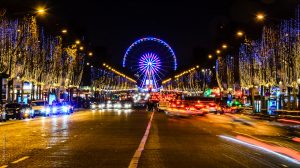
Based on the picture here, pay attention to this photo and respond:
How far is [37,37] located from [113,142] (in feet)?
172

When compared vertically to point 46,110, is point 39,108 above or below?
above

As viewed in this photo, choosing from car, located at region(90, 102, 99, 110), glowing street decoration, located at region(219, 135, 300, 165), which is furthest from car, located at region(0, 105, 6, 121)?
car, located at region(90, 102, 99, 110)

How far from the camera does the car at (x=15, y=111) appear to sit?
53.3 metres

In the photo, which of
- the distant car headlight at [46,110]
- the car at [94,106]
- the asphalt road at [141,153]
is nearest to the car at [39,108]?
the distant car headlight at [46,110]

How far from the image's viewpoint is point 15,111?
54.5 metres

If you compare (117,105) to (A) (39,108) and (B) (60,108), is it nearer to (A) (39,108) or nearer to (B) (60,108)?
(B) (60,108)

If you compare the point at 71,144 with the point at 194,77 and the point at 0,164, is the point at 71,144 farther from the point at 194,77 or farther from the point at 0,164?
the point at 194,77

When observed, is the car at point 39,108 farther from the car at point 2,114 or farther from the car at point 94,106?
the car at point 94,106

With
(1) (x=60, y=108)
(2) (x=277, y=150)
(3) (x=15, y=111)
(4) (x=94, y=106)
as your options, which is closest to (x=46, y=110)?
(1) (x=60, y=108)

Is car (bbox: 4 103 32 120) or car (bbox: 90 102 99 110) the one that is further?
car (bbox: 90 102 99 110)

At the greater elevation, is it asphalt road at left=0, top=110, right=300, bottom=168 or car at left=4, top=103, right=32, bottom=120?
car at left=4, top=103, right=32, bottom=120

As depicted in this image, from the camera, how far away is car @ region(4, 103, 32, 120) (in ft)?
175

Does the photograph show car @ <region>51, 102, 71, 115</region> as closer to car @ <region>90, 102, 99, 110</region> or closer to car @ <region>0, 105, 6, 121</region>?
car @ <region>0, 105, 6, 121</region>

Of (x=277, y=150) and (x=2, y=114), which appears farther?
(x=2, y=114)
